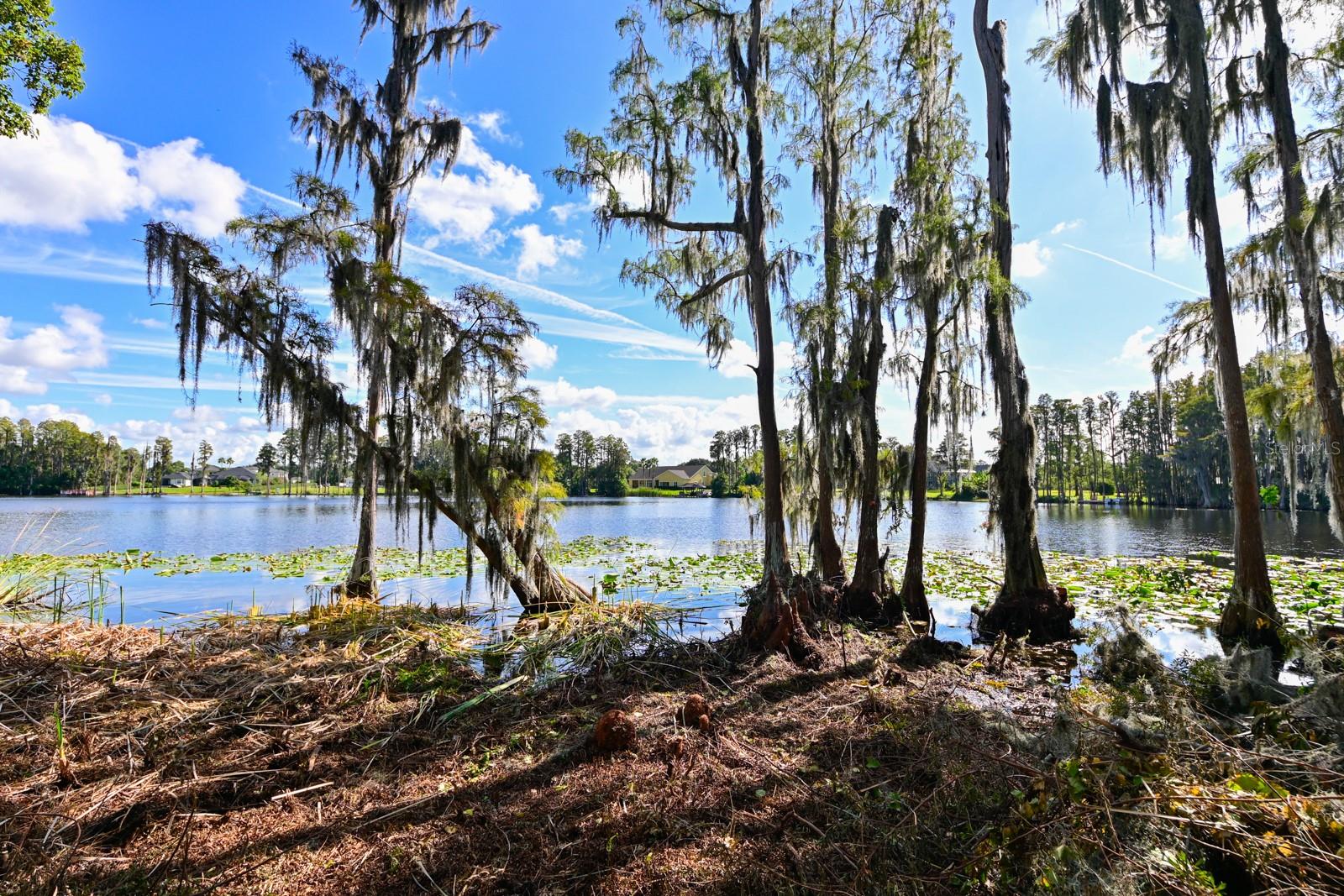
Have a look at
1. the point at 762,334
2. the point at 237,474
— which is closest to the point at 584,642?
the point at 762,334

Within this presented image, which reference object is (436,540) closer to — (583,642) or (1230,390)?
(583,642)

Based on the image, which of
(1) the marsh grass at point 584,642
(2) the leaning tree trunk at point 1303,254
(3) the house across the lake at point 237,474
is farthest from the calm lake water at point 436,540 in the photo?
(3) the house across the lake at point 237,474

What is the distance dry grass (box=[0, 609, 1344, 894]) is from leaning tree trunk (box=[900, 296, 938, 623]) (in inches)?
152

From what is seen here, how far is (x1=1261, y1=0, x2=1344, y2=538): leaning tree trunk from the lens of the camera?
7.91 m

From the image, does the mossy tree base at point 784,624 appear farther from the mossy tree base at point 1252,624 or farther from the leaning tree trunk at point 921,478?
the mossy tree base at point 1252,624

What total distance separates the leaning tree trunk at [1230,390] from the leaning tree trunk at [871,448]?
3.77 m

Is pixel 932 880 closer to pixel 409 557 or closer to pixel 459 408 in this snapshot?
pixel 459 408

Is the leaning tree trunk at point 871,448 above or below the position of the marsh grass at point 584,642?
above

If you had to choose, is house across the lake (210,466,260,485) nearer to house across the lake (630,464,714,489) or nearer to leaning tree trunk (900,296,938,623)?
house across the lake (630,464,714,489)

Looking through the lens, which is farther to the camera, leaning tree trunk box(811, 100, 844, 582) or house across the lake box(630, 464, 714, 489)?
house across the lake box(630, 464, 714, 489)

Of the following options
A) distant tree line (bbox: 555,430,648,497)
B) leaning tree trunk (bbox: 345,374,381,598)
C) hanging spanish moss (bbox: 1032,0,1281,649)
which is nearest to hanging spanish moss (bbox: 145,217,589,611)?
leaning tree trunk (bbox: 345,374,381,598)

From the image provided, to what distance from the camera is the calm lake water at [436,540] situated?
986 cm

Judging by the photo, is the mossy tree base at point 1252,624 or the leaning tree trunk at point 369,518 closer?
the mossy tree base at point 1252,624

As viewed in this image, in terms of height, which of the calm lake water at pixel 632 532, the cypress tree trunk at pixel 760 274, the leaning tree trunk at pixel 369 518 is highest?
the cypress tree trunk at pixel 760 274
